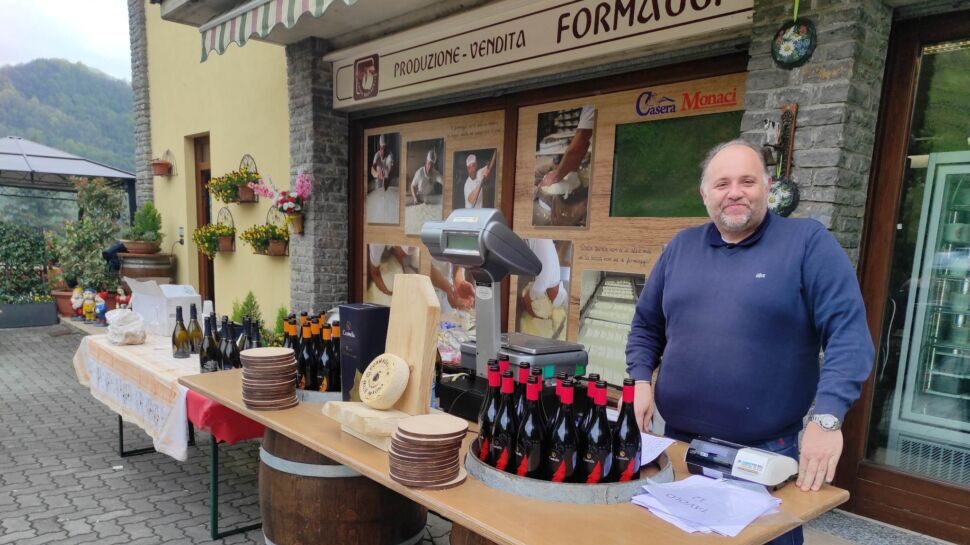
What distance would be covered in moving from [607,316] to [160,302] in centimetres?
326

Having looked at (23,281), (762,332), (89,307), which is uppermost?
(762,332)

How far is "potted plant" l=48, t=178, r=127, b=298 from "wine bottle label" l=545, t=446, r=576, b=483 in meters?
9.47

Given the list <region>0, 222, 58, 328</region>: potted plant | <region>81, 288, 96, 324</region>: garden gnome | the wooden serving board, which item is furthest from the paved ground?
<region>0, 222, 58, 328</region>: potted plant

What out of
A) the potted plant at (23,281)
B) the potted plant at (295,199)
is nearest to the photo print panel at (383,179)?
the potted plant at (295,199)

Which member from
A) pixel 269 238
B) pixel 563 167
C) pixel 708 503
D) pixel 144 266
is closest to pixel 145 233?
pixel 144 266

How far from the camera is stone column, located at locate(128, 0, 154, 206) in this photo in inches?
358

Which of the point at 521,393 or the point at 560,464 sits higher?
the point at 521,393

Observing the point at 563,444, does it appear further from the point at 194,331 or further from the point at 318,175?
the point at 318,175

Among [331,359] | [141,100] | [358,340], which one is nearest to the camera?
[358,340]

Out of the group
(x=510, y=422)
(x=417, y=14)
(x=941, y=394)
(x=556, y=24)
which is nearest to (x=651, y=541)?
(x=510, y=422)

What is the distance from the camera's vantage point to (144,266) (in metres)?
8.30

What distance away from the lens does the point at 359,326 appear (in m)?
→ 2.17

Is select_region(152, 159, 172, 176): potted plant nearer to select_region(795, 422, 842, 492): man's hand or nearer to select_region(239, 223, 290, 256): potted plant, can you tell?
select_region(239, 223, 290, 256): potted plant

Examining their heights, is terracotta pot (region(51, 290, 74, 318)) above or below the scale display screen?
below
